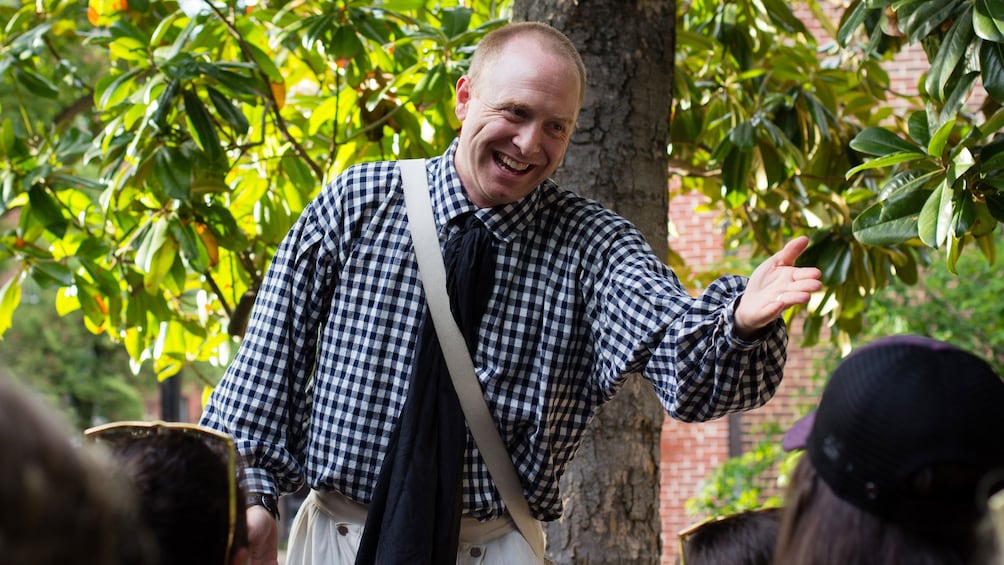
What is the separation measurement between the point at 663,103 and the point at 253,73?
5.09 ft

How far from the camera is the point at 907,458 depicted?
137 cm

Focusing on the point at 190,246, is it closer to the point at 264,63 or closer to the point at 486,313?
the point at 264,63

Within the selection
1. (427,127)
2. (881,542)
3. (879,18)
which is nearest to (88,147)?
(427,127)

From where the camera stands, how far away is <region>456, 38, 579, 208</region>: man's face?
8.23 feet

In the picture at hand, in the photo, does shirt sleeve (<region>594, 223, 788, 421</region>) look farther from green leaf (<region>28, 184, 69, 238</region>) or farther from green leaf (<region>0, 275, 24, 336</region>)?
green leaf (<region>0, 275, 24, 336</region>)

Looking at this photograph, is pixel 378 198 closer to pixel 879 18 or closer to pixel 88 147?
pixel 879 18

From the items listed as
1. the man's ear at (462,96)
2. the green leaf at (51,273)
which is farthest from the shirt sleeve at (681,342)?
the green leaf at (51,273)

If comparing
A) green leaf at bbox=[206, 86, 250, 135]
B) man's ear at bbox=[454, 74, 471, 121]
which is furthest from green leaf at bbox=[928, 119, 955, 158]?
green leaf at bbox=[206, 86, 250, 135]

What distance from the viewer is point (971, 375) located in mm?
1400

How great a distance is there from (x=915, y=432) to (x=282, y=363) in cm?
147

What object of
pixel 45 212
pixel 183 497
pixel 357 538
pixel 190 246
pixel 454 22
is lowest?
pixel 357 538

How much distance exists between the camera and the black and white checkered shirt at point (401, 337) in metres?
2.43

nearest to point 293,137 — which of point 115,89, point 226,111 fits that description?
point 226,111

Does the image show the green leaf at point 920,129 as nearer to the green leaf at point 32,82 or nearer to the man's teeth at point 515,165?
the man's teeth at point 515,165
